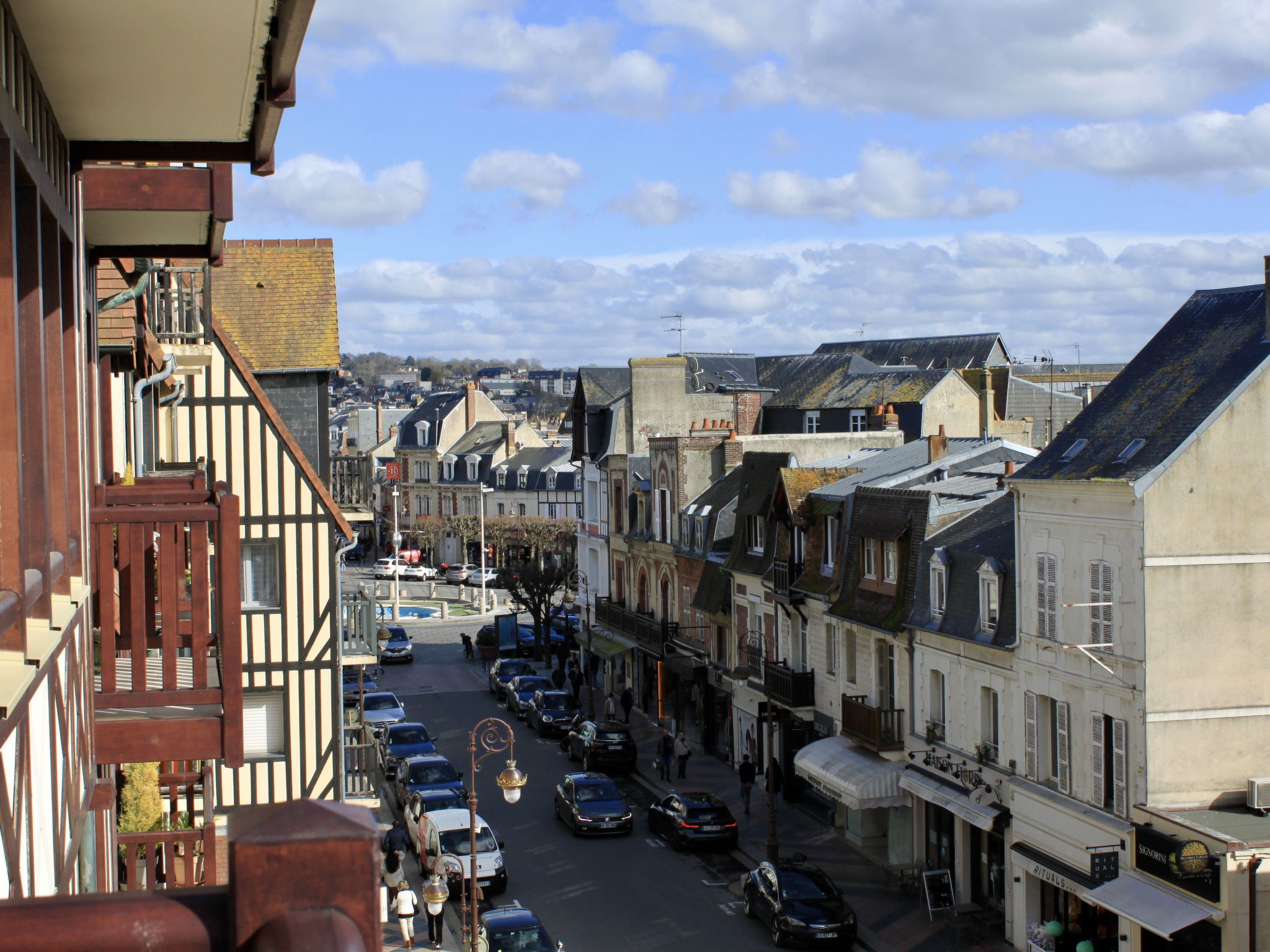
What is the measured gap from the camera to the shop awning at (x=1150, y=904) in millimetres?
18141

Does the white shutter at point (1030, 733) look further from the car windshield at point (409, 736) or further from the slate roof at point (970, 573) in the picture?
the car windshield at point (409, 736)

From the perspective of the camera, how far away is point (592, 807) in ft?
101

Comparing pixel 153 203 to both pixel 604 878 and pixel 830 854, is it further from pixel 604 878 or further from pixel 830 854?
pixel 830 854

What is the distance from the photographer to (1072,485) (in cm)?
2083

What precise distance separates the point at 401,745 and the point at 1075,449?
21.4 metres

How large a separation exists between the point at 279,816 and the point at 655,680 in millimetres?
42543

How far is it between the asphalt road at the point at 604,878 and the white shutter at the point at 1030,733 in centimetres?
561

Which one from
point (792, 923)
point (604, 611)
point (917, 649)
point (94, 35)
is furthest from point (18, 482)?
point (604, 611)

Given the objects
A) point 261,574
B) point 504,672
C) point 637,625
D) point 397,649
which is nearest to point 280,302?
point 261,574

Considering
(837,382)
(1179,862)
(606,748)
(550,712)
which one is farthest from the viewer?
(837,382)

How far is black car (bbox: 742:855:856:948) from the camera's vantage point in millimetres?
22719

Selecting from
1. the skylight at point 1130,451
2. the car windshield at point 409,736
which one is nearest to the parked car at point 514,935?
the skylight at point 1130,451

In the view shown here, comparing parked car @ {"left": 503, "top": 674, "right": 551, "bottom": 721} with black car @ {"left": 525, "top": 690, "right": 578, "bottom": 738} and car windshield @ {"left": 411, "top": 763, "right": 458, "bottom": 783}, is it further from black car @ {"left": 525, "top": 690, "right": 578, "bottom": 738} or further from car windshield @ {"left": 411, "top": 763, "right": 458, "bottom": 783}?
car windshield @ {"left": 411, "top": 763, "right": 458, "bottom": 783}

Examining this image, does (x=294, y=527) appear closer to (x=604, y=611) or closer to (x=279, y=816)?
(x=279, y=816)
